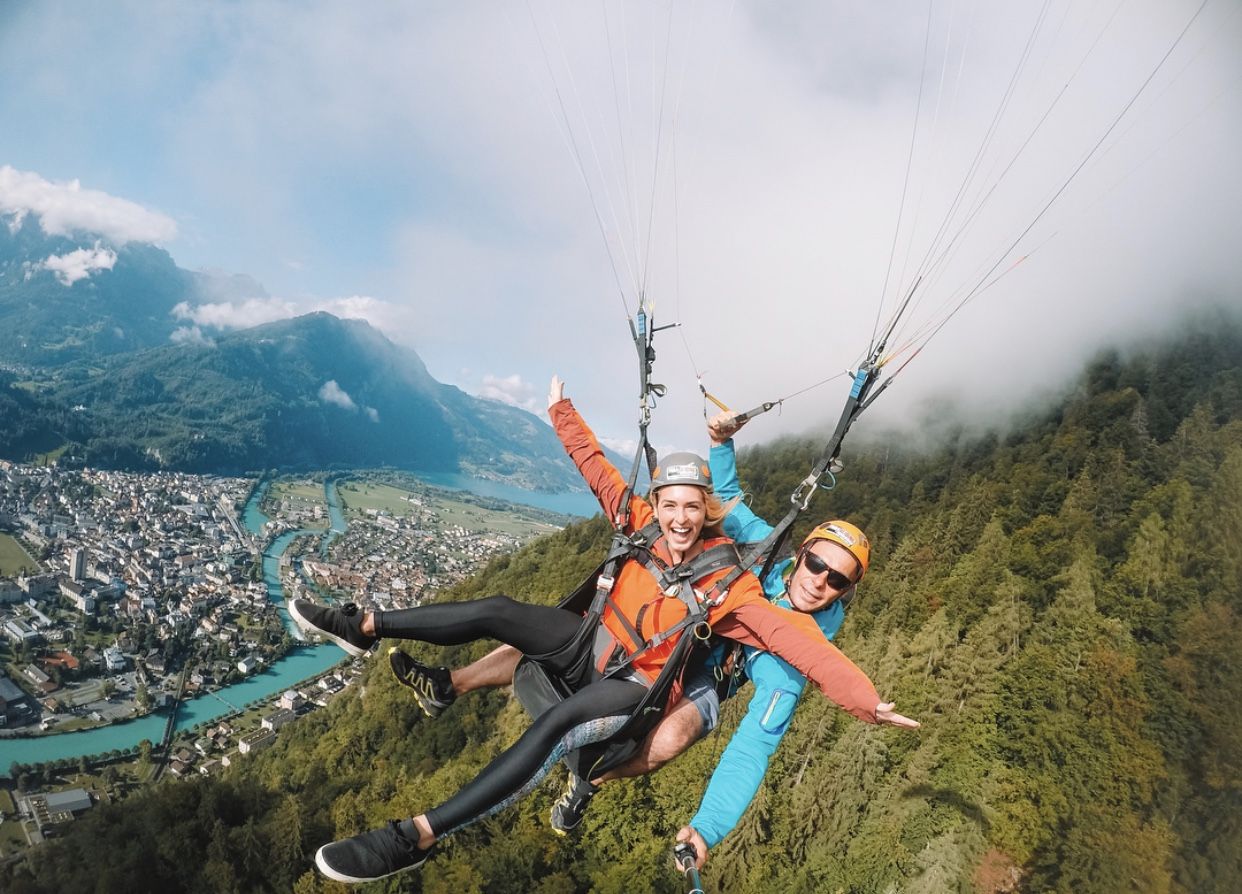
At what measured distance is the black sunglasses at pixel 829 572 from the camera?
3211mm

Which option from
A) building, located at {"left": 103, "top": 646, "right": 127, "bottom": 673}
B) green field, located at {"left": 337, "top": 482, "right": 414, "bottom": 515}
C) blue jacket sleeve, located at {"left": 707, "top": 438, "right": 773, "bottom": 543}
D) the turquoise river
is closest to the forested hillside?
the turquoise river

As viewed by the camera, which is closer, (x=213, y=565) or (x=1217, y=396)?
(x=1217, y=396)

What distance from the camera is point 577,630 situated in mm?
3434

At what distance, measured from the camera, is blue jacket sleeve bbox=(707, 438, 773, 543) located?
402 centimetres

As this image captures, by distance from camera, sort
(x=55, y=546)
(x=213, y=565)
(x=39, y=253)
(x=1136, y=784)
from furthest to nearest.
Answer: (x=39, y=253)
(x=213, y=565)
(x=55, y=546)
(x=1136, y=784)

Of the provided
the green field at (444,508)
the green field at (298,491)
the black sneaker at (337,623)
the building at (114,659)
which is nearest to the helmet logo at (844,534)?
the black sneaker at (337,623)

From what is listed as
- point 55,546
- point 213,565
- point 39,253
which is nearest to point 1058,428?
point 213,565

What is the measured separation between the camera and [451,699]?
3932mm

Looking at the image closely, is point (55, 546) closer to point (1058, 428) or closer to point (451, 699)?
point (451, 699)

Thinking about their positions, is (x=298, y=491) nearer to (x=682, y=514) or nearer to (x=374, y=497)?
(x=374, y=497)

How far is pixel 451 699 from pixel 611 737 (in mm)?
1401

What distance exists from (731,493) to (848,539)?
107 cm

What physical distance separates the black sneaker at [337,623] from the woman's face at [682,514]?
179cm

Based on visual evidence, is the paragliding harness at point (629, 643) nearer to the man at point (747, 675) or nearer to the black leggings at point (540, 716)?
the black leggings at point (540, 716)
